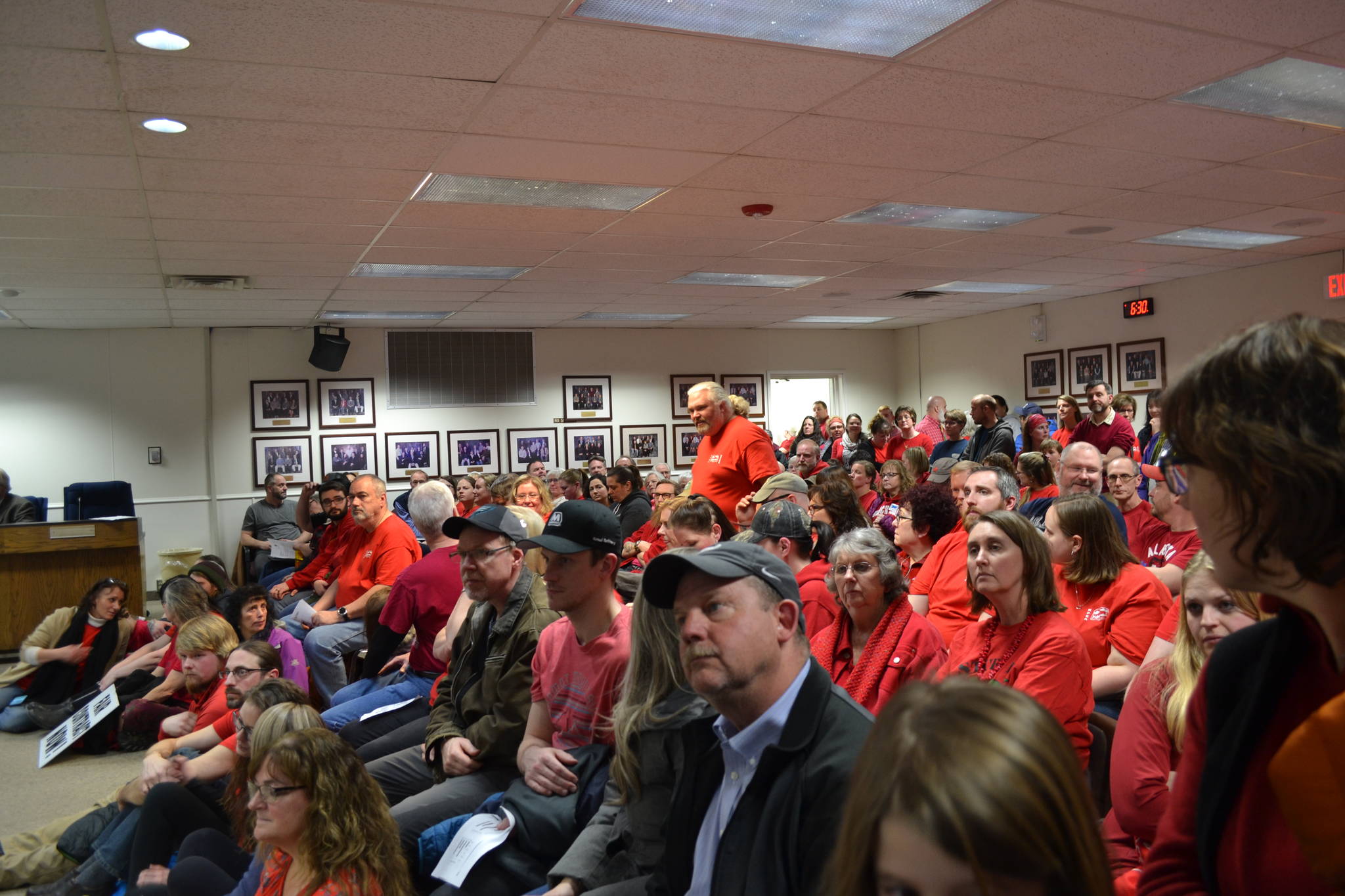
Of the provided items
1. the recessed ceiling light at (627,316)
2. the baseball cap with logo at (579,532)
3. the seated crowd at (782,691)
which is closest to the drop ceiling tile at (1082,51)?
the seated crowd at (782,691)

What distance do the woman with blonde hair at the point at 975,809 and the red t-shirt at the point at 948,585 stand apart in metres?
2.73

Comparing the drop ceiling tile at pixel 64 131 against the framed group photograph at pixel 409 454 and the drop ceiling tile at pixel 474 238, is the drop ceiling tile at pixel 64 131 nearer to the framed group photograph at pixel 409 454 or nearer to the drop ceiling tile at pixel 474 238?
the drop ceiling tile at pixel 474 238

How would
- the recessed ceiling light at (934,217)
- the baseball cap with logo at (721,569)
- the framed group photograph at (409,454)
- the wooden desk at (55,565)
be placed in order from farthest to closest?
1. the framed group photograph at (409,454)
2. the wooden desk at (55,565)
3. the recessed ceiling light at (934,217)
4. the baseball cap with logo at (721,569)

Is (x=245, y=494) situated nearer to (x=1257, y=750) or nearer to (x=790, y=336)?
(x=790, y=336)

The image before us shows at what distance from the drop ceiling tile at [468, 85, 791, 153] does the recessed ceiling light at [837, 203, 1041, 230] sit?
192 centimetres

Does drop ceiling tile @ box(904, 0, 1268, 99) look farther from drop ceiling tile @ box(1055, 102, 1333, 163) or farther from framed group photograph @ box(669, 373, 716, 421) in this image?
framed group photograph @ box(669, 373, 716, 421)

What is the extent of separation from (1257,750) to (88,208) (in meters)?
5.88

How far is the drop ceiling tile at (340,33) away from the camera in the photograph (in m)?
2.81

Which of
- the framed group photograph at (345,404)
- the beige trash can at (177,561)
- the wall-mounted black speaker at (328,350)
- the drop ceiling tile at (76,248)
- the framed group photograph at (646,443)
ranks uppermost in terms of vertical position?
the drop ceiling tile at (76,248)

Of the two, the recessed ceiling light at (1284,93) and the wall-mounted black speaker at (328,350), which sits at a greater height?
the recessed ceiling light at (1284,93)

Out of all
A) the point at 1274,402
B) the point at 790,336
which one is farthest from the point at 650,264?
the point at 1274,402

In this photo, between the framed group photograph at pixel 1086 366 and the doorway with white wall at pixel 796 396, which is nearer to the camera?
the framed group photograph at pixel 1086 366

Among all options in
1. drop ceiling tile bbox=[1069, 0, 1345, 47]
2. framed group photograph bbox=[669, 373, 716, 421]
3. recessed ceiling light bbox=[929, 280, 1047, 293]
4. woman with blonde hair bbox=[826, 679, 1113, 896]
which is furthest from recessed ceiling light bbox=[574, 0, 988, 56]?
framed group photograph bbox=[669, 373, 716, 421]

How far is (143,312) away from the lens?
9.12 meters
